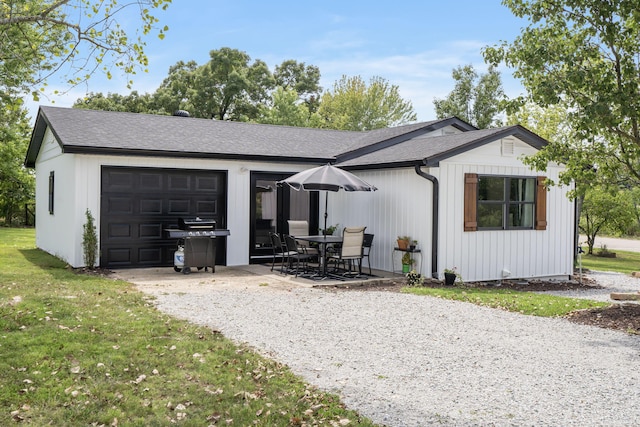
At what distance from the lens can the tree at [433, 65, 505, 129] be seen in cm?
3662

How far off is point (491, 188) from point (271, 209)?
5162 mm

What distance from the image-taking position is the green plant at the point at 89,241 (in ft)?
38.1

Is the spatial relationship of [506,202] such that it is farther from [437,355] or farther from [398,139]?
[437,355]

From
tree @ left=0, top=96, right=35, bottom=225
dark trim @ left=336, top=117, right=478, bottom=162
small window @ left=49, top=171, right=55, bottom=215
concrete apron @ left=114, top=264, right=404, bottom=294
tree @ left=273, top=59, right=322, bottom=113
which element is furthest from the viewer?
tree @ left=273, top=59, right=322, bottom=113

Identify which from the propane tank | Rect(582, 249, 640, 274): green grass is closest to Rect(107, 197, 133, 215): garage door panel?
the propane tank

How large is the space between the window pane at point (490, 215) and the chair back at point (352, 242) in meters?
2.47

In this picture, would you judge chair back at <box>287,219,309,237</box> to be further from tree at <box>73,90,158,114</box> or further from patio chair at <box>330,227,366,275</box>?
tree at <box>73,90,158,114</box>

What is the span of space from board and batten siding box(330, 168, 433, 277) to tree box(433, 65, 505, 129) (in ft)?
81.8

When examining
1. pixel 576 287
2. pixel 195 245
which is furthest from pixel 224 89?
pixel 576 287

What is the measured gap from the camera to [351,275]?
11.8 metres

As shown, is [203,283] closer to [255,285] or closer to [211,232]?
[255,285]

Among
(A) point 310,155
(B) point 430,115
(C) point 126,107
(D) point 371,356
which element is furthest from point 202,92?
(D) point 371,356

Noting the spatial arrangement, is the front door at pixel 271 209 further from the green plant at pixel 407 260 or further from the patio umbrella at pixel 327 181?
the green plant at pixel 407 260

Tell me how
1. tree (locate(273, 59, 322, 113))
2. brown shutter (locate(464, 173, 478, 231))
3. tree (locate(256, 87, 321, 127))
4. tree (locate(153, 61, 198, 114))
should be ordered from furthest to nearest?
tree (locate(273, 59, 322, 113))
tree (locate(153, 61, 198, 114))
tree (locate(256, 87, 321, 127))
brown shutter (locate(464, 173, 478, 231))
